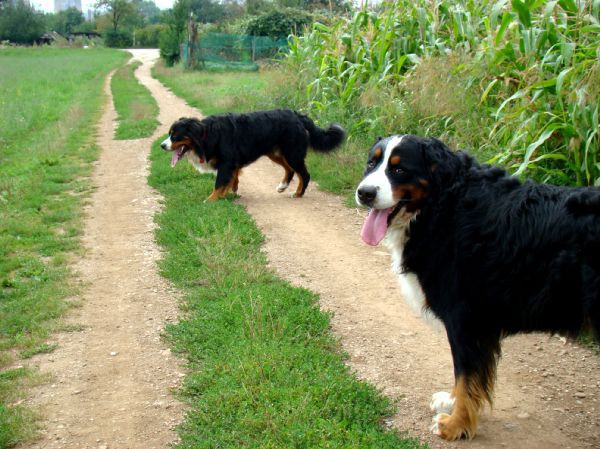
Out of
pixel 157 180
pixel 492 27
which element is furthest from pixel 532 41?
pixel 157 180

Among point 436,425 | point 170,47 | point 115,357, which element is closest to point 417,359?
point 436,425

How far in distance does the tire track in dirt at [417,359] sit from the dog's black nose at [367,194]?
93 cm

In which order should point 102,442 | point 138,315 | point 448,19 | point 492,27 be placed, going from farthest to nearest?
point 448,19 < point 492,27 < point 138,315 < point 102,442

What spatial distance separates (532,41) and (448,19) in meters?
3.58

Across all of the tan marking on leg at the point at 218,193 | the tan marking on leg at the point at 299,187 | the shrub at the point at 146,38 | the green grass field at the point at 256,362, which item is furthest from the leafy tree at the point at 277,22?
the shrub at the point at 146,38

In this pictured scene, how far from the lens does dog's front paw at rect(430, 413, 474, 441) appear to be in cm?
354

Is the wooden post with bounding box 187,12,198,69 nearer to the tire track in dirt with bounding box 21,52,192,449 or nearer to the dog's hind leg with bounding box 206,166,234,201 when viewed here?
the dog's hind leg with bounding box 206,166,234,201

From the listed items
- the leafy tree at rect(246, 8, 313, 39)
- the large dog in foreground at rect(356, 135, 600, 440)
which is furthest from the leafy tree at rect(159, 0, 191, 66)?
the large dog in foreground at rect(356, 135, 600, 440)

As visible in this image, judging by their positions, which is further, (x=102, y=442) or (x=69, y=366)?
(x=69, y=366)

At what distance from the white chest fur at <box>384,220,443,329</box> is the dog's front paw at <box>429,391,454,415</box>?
1.44 ft

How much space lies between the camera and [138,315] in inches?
211

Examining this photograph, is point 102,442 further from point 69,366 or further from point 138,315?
point 138,315

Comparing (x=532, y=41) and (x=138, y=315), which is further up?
(x=532, y=41)

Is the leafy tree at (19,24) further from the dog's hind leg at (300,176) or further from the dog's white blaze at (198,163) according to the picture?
the dog's hind leg at (300,176)
